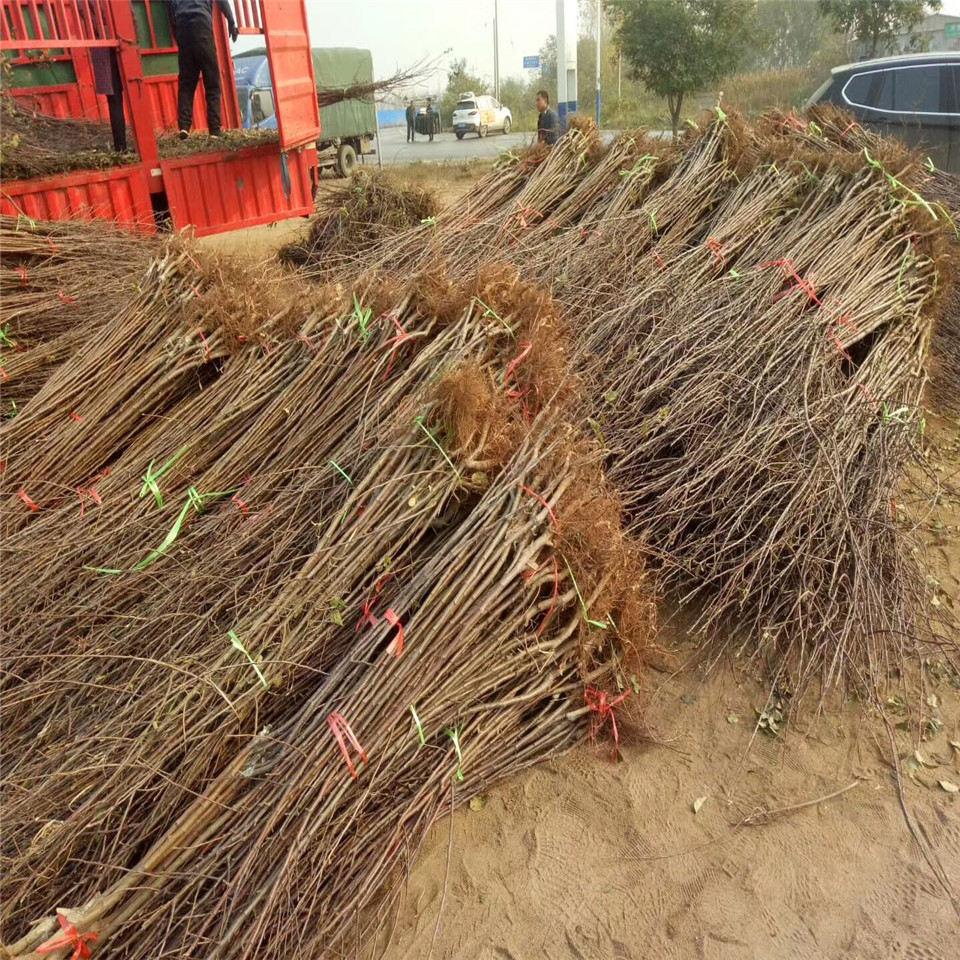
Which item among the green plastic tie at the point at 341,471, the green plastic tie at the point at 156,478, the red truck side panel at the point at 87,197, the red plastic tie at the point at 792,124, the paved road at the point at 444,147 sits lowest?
the paved road at the point at 444,147

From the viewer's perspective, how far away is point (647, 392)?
3.75m

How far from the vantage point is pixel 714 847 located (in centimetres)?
236

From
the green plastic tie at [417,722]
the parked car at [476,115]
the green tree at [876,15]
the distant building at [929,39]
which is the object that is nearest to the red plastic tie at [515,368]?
the green plastic tie at [417,722]

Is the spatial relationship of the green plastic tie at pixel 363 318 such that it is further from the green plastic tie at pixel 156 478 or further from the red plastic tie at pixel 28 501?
the red plastic tie at pixel 28 501

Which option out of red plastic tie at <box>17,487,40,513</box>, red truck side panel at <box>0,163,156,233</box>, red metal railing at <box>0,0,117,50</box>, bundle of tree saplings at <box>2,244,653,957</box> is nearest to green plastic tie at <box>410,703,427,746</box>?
bundle of tree saplings at <box>2,244,653,957</box>

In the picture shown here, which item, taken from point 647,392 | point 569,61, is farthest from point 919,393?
point 569,61

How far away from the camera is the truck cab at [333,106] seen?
13438 mm

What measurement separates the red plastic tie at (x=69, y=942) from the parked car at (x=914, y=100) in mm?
8130

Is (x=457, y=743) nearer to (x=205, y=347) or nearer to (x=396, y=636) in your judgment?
(x=396, y=636)

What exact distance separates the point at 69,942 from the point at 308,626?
3.14 feet

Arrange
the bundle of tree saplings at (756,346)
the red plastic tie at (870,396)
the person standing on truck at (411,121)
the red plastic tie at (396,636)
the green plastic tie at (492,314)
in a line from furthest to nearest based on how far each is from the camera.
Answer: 1. the person standing on truck at (411,121)
2. the red plastic tie at (870,396)
3. the bundle of tree saplings at (756,346)
4. the green plastic tie at (492,314)
5. the red plastic tie at (396,636)

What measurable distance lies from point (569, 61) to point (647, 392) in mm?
11539

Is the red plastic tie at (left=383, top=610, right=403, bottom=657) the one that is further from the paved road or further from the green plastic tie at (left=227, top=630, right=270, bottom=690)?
the paved road

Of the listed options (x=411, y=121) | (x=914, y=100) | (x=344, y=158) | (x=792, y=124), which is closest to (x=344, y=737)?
(x=792, y=124)
